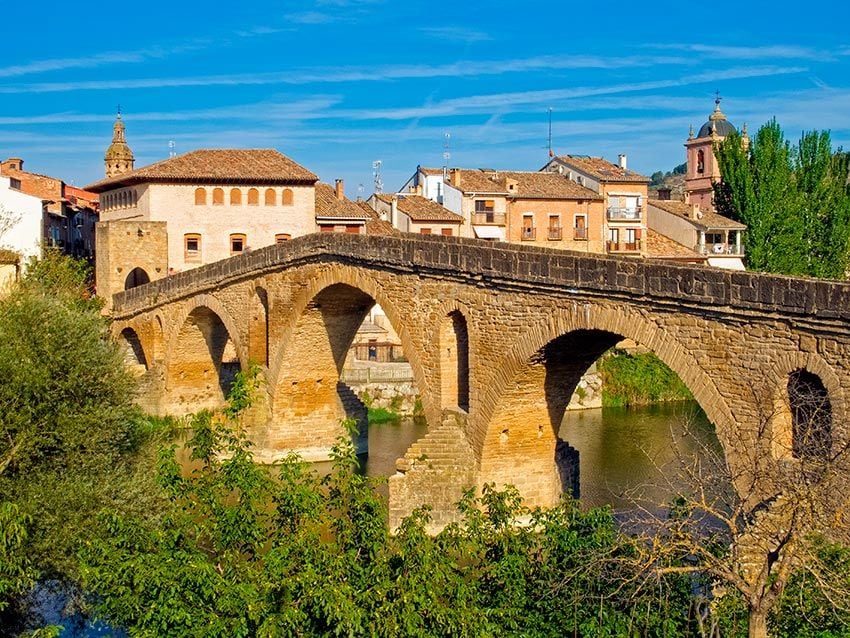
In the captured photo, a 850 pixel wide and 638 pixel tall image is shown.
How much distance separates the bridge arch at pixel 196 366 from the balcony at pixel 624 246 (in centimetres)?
2048

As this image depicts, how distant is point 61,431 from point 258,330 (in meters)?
14.9

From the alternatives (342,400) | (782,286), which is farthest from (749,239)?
(782,286)

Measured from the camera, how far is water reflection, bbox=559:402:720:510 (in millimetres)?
25281

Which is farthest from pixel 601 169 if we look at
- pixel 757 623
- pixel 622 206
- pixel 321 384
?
pixel 757 623

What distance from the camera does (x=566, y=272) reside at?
761 inches

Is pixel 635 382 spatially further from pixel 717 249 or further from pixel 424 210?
pixel 424 210

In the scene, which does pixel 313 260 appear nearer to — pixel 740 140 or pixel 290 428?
pixel 290 428

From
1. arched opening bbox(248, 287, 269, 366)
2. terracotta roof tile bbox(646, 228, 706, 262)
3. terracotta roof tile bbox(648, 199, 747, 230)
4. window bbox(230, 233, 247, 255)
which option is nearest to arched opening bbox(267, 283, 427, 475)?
arched opening bbox(248, 287, 269, 366)

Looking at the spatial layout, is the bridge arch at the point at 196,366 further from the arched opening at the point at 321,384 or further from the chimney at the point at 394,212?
the chimney at the point at 394,212

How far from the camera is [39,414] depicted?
58.8 feet

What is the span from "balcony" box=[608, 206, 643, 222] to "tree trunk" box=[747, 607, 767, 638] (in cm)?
4312

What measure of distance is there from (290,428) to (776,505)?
19532mm

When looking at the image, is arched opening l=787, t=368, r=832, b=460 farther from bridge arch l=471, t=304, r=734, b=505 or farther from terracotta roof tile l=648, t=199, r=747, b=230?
terracotta roof tile l=648, t=199, r=747, b=230

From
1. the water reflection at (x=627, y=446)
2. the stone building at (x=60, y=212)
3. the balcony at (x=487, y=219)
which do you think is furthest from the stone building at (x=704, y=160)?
the stone building at (x=60, y=212)
